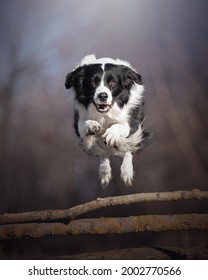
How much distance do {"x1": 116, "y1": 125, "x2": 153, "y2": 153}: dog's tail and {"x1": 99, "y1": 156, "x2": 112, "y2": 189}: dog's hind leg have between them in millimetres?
112

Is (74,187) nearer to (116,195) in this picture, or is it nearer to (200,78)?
(116,195)

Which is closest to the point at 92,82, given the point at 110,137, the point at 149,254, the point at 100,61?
the point at 100,61

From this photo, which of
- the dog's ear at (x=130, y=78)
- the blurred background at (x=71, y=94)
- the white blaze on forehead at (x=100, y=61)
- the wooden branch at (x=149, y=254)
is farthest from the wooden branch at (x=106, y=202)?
the white blaze on forehead at (x=100, y=61)

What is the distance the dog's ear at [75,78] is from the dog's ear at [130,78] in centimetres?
23

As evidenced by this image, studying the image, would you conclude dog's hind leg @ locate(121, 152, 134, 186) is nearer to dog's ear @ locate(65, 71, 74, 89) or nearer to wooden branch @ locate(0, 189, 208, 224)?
wooden branch @ locate(0, 189, 208, 224)

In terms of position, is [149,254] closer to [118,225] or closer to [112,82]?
[118,225]

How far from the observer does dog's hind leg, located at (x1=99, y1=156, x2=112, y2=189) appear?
264cm

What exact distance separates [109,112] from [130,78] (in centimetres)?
23

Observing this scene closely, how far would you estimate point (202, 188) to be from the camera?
2574mm

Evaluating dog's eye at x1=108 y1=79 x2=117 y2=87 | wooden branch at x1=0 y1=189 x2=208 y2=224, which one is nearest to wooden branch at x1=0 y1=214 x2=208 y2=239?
wooden branch at x1=0 y1=189 x2=208 y2=224
